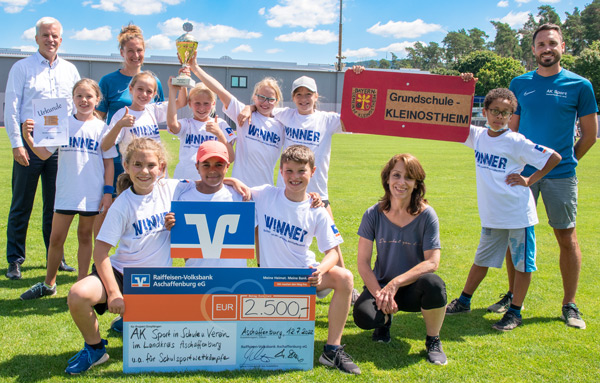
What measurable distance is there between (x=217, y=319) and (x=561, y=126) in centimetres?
350

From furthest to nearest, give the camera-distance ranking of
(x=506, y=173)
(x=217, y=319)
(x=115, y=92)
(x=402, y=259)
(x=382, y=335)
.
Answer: (x=115, y=92), (x=506, y=173), (x=382, y=335), (x=402, y=259), (x=217, y=319)

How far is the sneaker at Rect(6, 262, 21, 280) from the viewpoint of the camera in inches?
199

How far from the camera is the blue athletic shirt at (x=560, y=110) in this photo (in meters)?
4.36

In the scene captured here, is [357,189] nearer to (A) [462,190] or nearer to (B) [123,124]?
(A) [462,190]

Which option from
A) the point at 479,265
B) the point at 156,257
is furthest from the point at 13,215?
the point at 479,265

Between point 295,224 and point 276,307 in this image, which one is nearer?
point 276,307

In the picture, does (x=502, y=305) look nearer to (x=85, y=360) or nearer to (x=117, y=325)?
(x=117, y=325)

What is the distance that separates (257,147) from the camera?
451 centimetres

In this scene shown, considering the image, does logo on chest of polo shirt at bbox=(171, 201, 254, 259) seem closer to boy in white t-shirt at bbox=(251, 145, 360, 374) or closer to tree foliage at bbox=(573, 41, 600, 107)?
boy in white t-shirt at bbox=(251, 145, 360, 374)

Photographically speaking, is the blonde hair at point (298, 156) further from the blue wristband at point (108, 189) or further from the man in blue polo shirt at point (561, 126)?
the man in blue polo shirt at point (561, 126)

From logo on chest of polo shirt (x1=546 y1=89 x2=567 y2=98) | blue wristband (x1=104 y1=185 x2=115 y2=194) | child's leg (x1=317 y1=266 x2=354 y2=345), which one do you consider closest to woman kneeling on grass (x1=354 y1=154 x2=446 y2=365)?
child's leg (x1=317 y1=266 x2=354 y2=345)

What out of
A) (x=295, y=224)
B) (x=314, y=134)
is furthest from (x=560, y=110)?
(x=295, y=224)

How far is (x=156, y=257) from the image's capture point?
349 cm

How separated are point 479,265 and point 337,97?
49.0 meters
